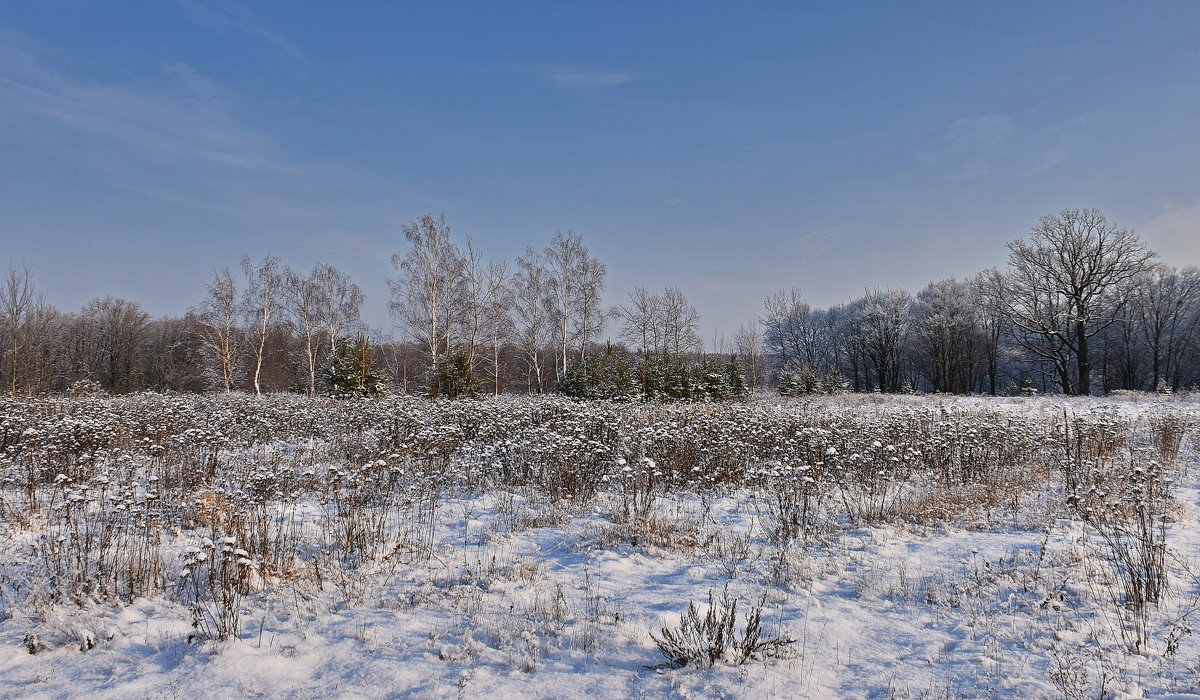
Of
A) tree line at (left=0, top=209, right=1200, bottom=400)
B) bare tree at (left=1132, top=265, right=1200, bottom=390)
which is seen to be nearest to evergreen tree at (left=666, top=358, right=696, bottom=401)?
tree line at (left=0, top=209, right=1200, bottom=400)

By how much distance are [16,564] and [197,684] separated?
2.95m

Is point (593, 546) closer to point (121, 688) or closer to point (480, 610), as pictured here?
point (480, 610)

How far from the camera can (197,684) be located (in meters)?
3.12

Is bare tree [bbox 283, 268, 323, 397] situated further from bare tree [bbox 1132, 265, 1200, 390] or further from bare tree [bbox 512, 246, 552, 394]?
bare tree [bbox 1132, 265, 1200, 390]

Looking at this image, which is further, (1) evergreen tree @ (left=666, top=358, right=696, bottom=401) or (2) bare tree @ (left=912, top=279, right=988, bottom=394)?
(2) bare tree @ (left=912, top=279, right=988, bottom=394)

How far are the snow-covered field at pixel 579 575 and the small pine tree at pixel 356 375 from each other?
13.6m

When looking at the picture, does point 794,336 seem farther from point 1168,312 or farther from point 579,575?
point 579,575

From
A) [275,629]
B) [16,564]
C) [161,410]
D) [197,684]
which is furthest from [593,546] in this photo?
[161,410]

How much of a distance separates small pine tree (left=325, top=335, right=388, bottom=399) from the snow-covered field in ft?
44.6

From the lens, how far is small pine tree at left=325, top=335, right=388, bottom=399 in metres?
23.1

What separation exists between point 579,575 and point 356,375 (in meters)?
21.2

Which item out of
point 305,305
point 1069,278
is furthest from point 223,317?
point 1069,278

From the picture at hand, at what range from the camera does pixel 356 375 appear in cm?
2339

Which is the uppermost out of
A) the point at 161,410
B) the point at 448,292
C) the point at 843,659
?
the point at 448,292
